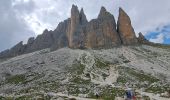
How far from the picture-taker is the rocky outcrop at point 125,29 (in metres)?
181

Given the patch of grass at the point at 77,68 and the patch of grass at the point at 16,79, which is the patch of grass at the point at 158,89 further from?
the patch of grass at the point at 16,79

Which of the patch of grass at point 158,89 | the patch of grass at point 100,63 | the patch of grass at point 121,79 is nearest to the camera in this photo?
the patch of grass at point 158,89

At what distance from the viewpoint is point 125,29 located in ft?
604

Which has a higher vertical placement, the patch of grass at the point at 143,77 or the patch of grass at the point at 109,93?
the patch of grass at the point at 143,77

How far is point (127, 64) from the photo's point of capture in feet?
463

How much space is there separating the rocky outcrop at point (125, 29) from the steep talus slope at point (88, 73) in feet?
26.0

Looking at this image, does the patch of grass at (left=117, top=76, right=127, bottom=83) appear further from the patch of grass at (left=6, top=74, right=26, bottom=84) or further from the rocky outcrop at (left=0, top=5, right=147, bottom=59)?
the rocky outcrop at (left=0, top=5, right=147, bottom=59)

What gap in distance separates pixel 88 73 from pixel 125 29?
206 ft

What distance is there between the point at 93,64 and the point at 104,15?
53.8m

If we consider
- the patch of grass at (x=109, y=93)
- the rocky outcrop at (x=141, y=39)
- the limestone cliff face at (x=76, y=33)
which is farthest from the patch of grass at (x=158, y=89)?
the rocky outcrop at (x=141, y=39)

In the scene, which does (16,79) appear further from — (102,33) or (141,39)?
(141,39)

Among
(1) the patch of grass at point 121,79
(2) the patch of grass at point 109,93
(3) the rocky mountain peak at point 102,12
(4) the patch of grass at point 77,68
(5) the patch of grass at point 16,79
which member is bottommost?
(2) the patch of grass at point 109,93

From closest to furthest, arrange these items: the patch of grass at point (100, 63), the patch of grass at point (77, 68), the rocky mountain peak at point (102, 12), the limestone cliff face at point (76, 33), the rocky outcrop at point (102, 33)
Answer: the patch of grass at point (77, 68) < the patch of grass at point (100, 63) < the rocky outcrop at point (102, 33) < the limestone cliff face at point (76, 33) < the rocky mountain peak at point (102, 12)

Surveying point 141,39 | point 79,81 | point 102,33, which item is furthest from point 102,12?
point 79,81
